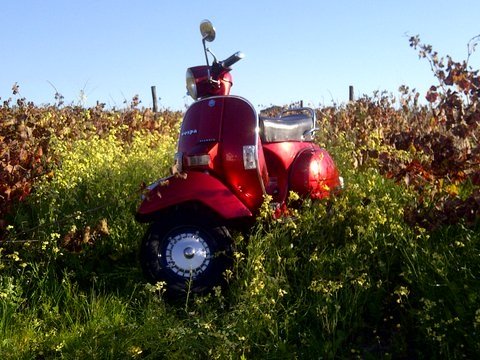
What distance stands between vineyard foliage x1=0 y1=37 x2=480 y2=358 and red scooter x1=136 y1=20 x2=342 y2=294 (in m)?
0.14

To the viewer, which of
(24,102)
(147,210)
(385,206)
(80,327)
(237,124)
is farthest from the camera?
(24,102)

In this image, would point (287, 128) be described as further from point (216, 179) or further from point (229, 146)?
point (216, 179)

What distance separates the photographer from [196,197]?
351 cm

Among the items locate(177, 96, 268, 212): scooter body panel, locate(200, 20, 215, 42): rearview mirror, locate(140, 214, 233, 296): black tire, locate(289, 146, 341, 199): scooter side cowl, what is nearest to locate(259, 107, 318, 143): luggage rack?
locate(289, 146, 341, 199): scooter side cowl

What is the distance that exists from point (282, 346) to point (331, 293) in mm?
464

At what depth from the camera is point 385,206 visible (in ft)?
13.5

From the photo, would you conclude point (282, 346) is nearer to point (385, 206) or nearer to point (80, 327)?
point (80, 327)

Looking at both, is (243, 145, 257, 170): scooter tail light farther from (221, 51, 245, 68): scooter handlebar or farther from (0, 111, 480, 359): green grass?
(221, 51, 245, 68): scooter handlebar

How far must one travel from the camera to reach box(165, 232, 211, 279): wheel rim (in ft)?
11.5

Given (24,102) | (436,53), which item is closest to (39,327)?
(436,53)

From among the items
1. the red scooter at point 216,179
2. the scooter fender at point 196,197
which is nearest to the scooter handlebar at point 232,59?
the red scooter at point 216,179

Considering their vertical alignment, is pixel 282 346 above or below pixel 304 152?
below

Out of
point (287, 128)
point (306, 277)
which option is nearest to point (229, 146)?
point (287, 128)

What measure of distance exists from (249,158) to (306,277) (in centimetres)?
78
